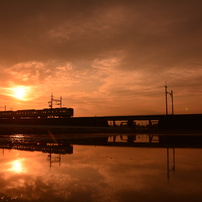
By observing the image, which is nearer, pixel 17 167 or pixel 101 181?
pixel 101 181

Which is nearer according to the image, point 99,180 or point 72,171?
point 99,180

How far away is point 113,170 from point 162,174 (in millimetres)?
2162

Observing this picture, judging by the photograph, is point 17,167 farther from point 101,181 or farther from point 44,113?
point 44,113

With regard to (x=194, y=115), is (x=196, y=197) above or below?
below

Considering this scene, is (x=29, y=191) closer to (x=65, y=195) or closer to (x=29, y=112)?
(x=65, y=195)

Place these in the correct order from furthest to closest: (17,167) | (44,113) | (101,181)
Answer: (44,113)
(17,167)
(101,181)

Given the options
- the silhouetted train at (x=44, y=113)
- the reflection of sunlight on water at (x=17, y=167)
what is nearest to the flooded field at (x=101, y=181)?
the reflection of sunlight on water at (x=17, y=167)

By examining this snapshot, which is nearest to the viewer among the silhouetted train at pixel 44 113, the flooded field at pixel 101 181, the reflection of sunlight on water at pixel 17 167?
the flooded field at pixel 101 181

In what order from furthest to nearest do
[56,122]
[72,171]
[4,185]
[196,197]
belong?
[56,122] → [72,171] → [4,185] → [196,197]

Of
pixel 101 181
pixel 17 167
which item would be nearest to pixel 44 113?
pixel 17 167

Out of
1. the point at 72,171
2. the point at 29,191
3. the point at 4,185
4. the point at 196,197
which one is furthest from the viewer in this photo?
the point at 72,171

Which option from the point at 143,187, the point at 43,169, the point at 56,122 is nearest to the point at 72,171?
the point at 43,169

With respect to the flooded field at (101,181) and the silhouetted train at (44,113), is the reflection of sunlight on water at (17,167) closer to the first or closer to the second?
the flooded field at (101,181)

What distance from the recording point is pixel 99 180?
8.17 meters
